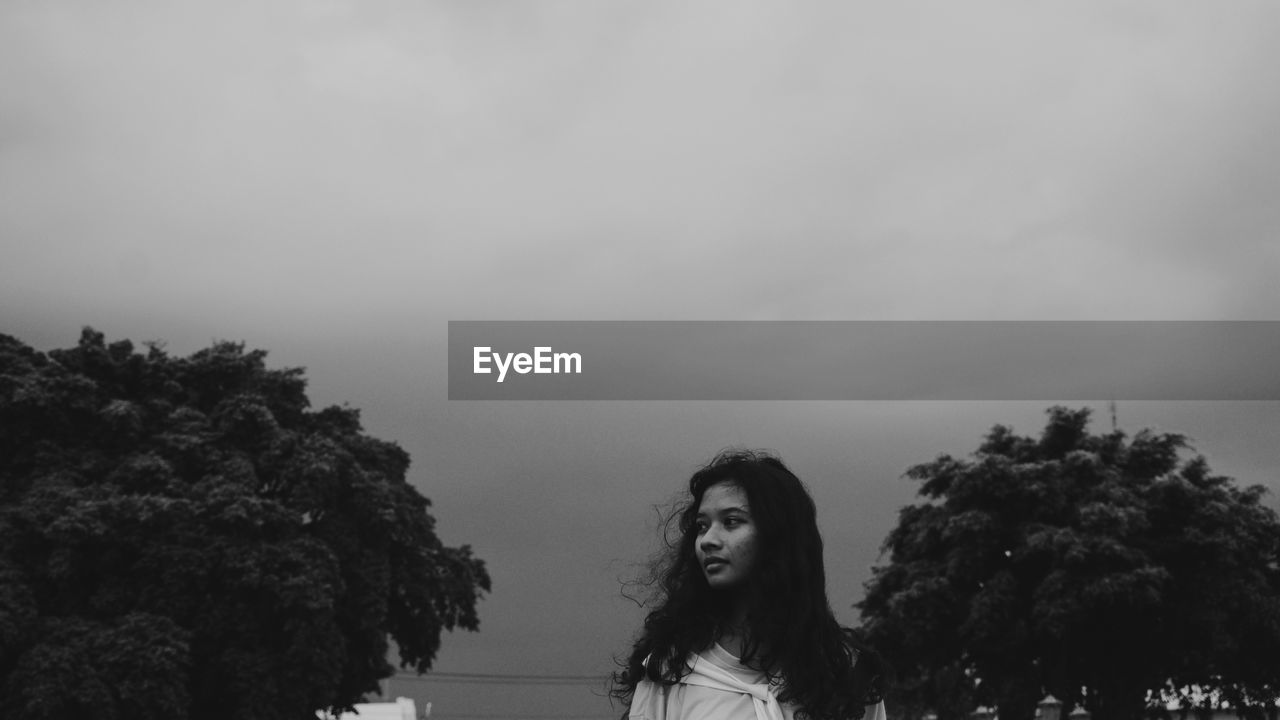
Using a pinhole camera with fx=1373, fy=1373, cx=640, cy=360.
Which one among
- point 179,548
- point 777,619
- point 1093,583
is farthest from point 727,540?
point 1093,583

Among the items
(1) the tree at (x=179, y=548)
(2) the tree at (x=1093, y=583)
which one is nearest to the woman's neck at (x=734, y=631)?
(1) the tree at (x=179, y=548)

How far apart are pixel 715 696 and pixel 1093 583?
82.6 feet

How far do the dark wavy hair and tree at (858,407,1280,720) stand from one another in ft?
80.5

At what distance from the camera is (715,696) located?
2.94m

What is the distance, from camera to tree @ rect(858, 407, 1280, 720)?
26.8 m

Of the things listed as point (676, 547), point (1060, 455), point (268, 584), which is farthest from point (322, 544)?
point (676, 547)

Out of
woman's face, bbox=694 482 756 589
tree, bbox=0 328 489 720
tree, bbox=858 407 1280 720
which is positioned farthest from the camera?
tree, bbox=858 407 1280 720

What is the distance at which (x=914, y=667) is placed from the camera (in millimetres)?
29859

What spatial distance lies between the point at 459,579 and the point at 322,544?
624cm

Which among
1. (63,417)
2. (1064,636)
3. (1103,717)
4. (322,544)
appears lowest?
(1103,717)

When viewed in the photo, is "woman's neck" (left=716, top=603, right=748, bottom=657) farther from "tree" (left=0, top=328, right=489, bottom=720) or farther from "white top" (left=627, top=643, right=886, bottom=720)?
"tree" (left=0, top=328, right=489, bottom=720)

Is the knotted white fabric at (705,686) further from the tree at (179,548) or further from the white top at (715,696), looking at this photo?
the tree at (179,548)

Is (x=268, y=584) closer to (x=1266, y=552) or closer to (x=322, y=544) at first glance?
(x=322, y=544)

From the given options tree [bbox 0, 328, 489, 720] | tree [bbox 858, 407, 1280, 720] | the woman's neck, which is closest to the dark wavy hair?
the woman's neck
